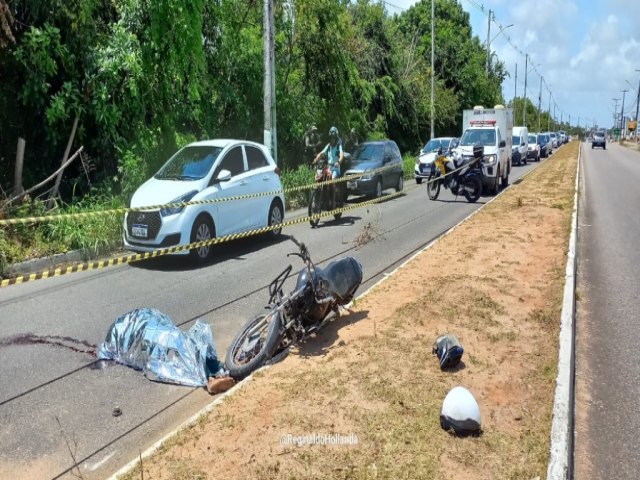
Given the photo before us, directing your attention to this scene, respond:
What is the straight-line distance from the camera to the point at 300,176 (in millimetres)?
17141

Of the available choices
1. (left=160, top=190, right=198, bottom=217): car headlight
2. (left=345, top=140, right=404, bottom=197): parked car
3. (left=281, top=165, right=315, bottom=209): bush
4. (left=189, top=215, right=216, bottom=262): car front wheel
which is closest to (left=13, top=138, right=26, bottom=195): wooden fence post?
(left=160, top=190, right=198, bottom=217): car headlight

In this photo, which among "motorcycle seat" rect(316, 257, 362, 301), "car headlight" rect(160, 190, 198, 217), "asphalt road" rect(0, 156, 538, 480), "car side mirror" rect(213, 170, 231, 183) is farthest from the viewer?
"car side mirror" rect(213, 170, 231, 183)

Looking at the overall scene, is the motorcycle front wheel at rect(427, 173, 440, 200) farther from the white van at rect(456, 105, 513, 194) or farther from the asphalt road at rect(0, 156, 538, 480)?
the asphalt road at rect(0, 156, 538, 480)

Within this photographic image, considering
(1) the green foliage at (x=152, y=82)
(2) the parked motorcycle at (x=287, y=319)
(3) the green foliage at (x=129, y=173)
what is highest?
(1) the green foliage at (x=152, y=82)

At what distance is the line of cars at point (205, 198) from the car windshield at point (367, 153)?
22.6 feet

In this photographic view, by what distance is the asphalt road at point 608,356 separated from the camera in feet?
12.7

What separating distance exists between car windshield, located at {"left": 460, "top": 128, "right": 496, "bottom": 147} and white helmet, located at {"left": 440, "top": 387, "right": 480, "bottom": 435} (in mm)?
16984

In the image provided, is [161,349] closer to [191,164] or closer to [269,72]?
[191,164]

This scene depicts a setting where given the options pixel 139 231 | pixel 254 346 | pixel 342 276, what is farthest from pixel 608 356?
pixel 139 231

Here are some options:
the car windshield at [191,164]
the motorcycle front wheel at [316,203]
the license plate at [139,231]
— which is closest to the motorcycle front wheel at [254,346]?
the license plate at [139,231]

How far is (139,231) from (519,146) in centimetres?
3199

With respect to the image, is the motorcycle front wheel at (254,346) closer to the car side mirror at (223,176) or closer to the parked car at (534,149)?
the car side mirror at (223,176)

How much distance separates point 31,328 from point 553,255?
7527 millimetres

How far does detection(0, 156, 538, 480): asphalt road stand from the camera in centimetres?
392
